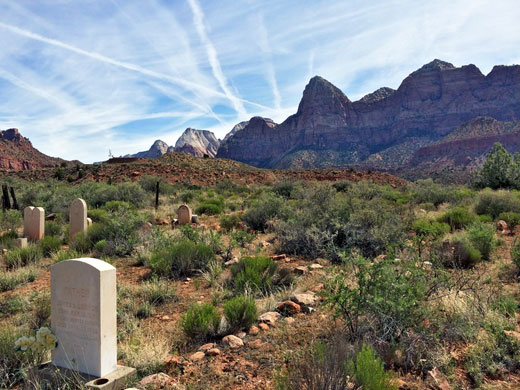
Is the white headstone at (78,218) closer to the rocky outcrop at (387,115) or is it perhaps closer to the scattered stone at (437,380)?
the scattered stone at (437,380)

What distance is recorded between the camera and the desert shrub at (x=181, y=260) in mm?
7469

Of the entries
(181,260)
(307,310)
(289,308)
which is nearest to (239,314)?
(289,308)

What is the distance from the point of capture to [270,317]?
4875mm

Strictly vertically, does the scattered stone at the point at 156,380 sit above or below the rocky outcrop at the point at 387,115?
below

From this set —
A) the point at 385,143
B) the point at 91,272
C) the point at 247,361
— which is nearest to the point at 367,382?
the point at 247,361

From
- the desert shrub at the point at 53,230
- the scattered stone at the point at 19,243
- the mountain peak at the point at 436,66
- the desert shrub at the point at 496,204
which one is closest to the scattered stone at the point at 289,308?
the scattered stone at the point at 19,243

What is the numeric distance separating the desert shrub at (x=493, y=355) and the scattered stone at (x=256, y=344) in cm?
218

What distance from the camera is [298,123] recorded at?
171000 millimetres

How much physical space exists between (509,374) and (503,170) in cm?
2140

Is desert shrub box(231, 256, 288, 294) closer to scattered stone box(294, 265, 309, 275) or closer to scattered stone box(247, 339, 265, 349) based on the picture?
scattered stone box(294, 265, 309, 275)

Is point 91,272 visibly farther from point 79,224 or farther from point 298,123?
point 298,123

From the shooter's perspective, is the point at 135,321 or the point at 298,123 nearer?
the point at 135,321

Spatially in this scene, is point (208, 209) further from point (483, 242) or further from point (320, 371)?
point (320, 371)

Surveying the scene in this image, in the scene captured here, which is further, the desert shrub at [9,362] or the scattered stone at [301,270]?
the scattered stone at [301,270]
